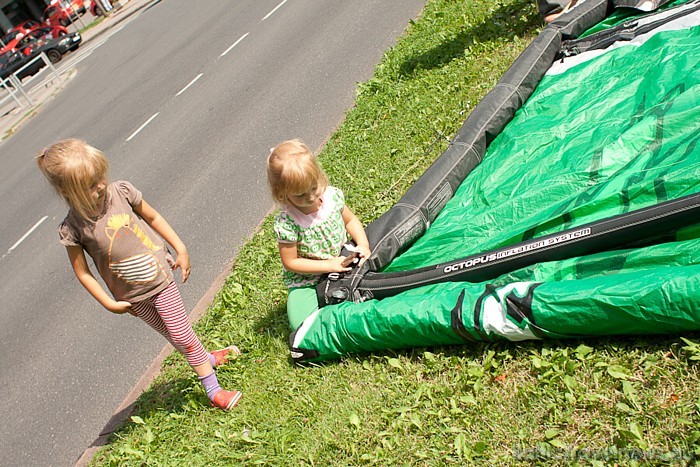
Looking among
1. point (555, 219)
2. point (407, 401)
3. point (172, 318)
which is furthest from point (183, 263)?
point (555, 219)

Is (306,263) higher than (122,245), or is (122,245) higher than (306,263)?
(122,245)

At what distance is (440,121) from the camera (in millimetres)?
5828

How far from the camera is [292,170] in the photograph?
10.6ft

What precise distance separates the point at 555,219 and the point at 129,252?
2.41 meters

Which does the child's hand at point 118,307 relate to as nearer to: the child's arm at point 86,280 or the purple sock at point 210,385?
the child's arm at point 86,280

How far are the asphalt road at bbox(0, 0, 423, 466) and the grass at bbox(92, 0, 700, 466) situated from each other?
103 cm

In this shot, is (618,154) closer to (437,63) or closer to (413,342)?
(413,342)

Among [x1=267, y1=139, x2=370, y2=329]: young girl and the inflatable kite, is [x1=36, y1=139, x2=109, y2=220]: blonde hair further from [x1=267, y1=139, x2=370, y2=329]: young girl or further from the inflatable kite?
the inflatable kite

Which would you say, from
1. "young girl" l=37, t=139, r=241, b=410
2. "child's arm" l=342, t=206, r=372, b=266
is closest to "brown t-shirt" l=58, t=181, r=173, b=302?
"young girl" l=37, t=139, r=241, b=410

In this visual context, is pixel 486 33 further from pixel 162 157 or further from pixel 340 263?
pixel 162 157

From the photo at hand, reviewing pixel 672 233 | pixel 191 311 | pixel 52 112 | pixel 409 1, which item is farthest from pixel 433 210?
pixel 52 112

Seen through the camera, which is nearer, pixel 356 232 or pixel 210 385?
pixel 210 385

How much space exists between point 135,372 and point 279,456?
8.11 ft

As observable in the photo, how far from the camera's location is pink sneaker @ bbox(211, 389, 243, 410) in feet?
11.9
